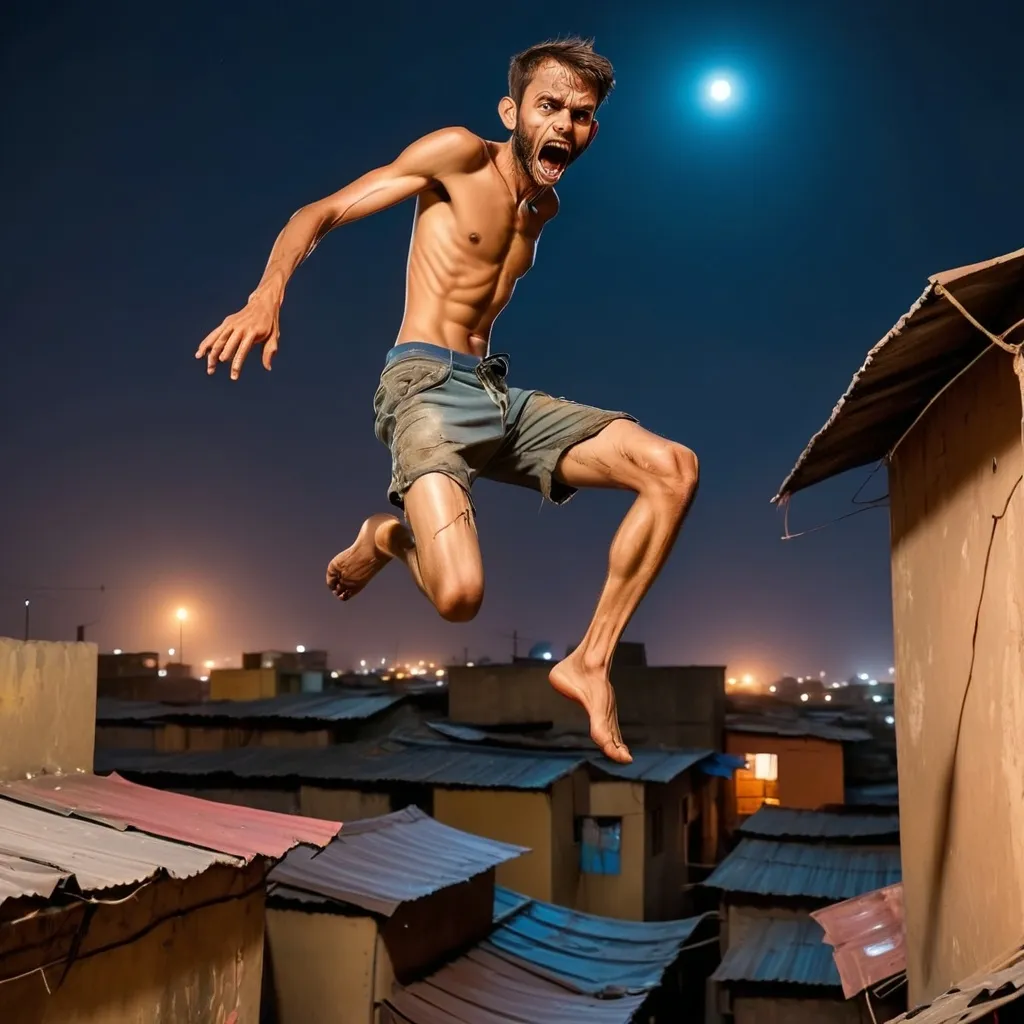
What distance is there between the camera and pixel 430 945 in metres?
11.6

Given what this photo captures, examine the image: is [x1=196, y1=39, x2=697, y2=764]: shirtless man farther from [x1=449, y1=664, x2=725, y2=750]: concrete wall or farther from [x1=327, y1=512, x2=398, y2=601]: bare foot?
[x1=449, y1=664, x2=725, y2=750]: concrete wall

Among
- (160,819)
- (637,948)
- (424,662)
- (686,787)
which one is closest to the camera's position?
(160,819)

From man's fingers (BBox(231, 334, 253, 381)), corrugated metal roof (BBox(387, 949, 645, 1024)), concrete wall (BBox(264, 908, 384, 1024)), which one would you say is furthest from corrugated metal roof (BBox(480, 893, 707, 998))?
man's fingers (BBox(231, 334, 253, 381))

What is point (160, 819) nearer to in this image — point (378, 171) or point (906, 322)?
point (378, 171)

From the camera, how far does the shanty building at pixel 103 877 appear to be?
555cm

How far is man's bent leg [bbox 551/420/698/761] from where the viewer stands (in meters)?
3.95

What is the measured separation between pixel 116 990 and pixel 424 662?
96148mm

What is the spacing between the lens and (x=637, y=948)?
14.8 metres

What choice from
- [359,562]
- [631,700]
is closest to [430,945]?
[359,562]

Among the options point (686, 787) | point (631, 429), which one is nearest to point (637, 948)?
point (686, 787)

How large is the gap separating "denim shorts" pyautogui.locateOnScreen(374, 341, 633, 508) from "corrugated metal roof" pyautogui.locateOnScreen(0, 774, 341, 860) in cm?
366

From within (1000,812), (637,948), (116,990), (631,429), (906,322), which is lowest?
(637,948)

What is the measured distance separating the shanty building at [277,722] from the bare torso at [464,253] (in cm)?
1818

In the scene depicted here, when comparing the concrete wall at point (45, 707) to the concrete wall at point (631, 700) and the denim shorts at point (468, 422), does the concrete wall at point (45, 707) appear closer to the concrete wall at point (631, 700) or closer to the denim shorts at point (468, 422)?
the denim shorts at point (468, 422)
